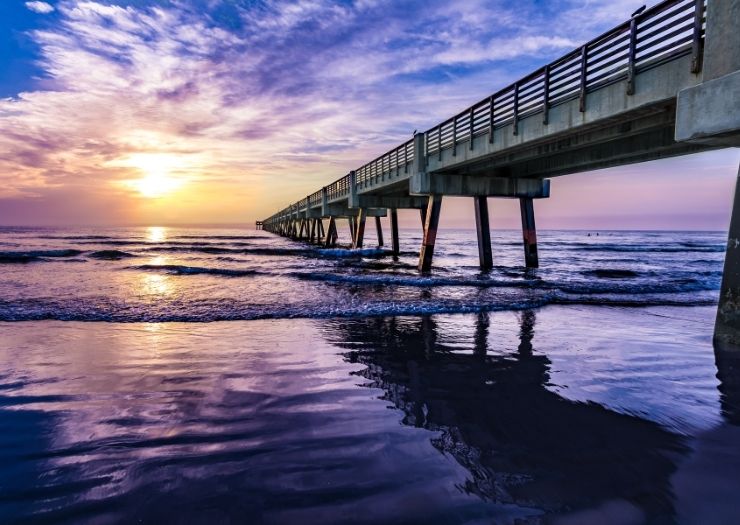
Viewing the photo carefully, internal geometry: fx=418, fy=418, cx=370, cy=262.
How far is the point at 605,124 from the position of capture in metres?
8.95

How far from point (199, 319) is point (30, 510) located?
20.2 feet

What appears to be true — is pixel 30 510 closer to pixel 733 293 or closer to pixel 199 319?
pixel 199 319

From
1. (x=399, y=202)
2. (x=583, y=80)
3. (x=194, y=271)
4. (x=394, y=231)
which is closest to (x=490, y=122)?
(x=583, y=80)

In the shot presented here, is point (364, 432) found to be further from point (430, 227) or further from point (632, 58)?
point (430, 227)

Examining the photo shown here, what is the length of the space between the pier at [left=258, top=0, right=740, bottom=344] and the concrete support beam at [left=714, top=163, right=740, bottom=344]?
0.02 metres

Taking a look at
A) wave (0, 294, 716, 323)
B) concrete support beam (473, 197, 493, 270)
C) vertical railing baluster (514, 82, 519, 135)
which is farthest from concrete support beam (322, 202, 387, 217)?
wave (0, 294, 716, 323)

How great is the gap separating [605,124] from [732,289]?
4.34 meters

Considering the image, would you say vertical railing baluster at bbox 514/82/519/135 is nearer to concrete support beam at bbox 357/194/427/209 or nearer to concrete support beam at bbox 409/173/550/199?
concrete support beam at bbox 409/173/550/199

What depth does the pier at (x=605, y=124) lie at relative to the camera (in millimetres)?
5832

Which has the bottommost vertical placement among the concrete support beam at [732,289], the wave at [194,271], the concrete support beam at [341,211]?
the wave at [194,271]

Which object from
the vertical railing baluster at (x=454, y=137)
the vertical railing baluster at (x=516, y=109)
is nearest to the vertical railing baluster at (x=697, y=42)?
the vertical railing baluster at (x=516, y=109)

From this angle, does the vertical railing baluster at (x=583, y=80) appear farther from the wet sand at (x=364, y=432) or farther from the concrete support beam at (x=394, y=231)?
the concrete support beam at (x=394, y=231)

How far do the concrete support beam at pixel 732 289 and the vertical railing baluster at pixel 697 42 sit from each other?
187cm

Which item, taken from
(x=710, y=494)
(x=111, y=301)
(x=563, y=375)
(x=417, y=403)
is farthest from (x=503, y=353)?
(x=111, y=301)
